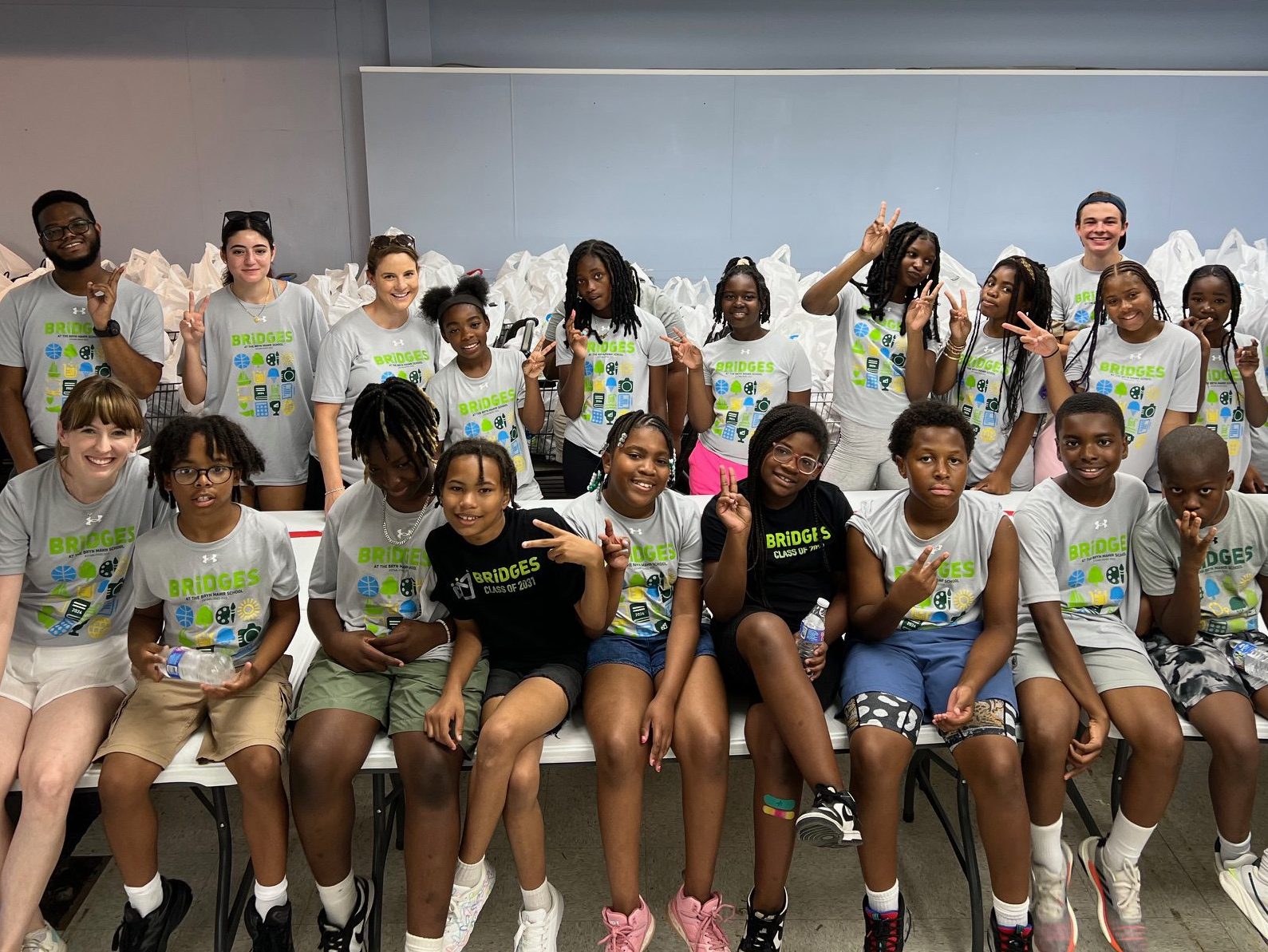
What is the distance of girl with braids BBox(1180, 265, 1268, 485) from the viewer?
10.1ft

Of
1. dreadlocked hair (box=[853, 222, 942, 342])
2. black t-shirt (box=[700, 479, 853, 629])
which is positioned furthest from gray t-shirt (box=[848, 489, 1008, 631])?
dreadlocked hair (box=[853, 222, 942, 342])

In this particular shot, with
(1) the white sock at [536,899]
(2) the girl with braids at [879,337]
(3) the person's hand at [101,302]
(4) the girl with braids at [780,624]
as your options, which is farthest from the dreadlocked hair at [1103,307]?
(3) the person's hand at [101,302]

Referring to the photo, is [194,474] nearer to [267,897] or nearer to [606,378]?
[267,897]

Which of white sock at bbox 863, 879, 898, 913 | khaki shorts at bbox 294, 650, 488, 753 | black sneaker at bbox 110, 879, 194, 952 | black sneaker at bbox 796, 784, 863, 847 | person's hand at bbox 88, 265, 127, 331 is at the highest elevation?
person's hand at bbox 88, 265, 127, 331

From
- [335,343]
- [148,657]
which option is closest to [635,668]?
[148,657]

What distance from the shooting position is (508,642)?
2.24 m

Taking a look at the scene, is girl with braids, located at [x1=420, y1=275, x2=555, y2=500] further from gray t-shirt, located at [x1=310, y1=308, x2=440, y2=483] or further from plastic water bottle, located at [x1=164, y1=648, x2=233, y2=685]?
plastic water bottle, located at [x1=164, y1=648, x2=233, y2=685]

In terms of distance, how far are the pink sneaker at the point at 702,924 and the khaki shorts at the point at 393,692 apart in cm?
59

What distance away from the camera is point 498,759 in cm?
198

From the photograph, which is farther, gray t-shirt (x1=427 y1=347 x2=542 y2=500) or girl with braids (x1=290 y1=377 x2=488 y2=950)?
gray t-shirt (x1=427 y1=347 x2=542 y2=500)

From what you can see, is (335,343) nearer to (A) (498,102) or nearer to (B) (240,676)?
(B) (240,676)

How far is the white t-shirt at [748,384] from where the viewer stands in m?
3.15

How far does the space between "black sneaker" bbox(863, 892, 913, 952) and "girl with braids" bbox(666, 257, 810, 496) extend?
1.44 m

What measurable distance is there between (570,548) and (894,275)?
168 cm
